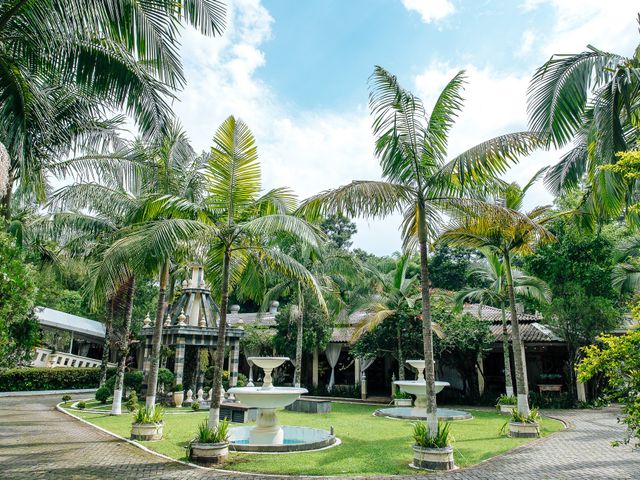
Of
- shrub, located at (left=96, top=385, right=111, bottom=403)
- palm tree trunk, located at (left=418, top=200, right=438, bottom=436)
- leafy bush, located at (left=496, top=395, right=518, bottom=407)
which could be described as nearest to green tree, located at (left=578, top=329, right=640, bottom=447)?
palm tree trunk, located at (left=418, top=200, right=438, bottom=436)

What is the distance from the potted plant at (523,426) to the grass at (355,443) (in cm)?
35

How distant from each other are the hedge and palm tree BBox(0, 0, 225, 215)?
64.1 ft

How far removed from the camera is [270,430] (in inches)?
397

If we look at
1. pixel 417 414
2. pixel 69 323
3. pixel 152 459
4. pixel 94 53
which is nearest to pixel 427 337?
pixel 152 459

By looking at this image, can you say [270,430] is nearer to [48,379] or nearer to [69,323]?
[48,379]

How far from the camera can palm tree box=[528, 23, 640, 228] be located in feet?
27.0

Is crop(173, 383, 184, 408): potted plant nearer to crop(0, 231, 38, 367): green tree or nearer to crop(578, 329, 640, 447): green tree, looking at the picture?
crop(0, 231, 38, 367): green tree

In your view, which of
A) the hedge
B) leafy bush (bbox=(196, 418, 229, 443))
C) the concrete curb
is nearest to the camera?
leafy bush (bbox=(196, 418, 229, 443))

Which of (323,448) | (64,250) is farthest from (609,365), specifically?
(64,250)

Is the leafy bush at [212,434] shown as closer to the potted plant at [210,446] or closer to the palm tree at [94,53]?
the potted plant at [210,446]

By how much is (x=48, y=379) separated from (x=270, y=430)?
20.2 m

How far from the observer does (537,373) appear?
2459 centimetres

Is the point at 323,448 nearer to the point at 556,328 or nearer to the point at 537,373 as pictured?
the point at 556,328

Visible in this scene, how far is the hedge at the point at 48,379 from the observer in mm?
23141
